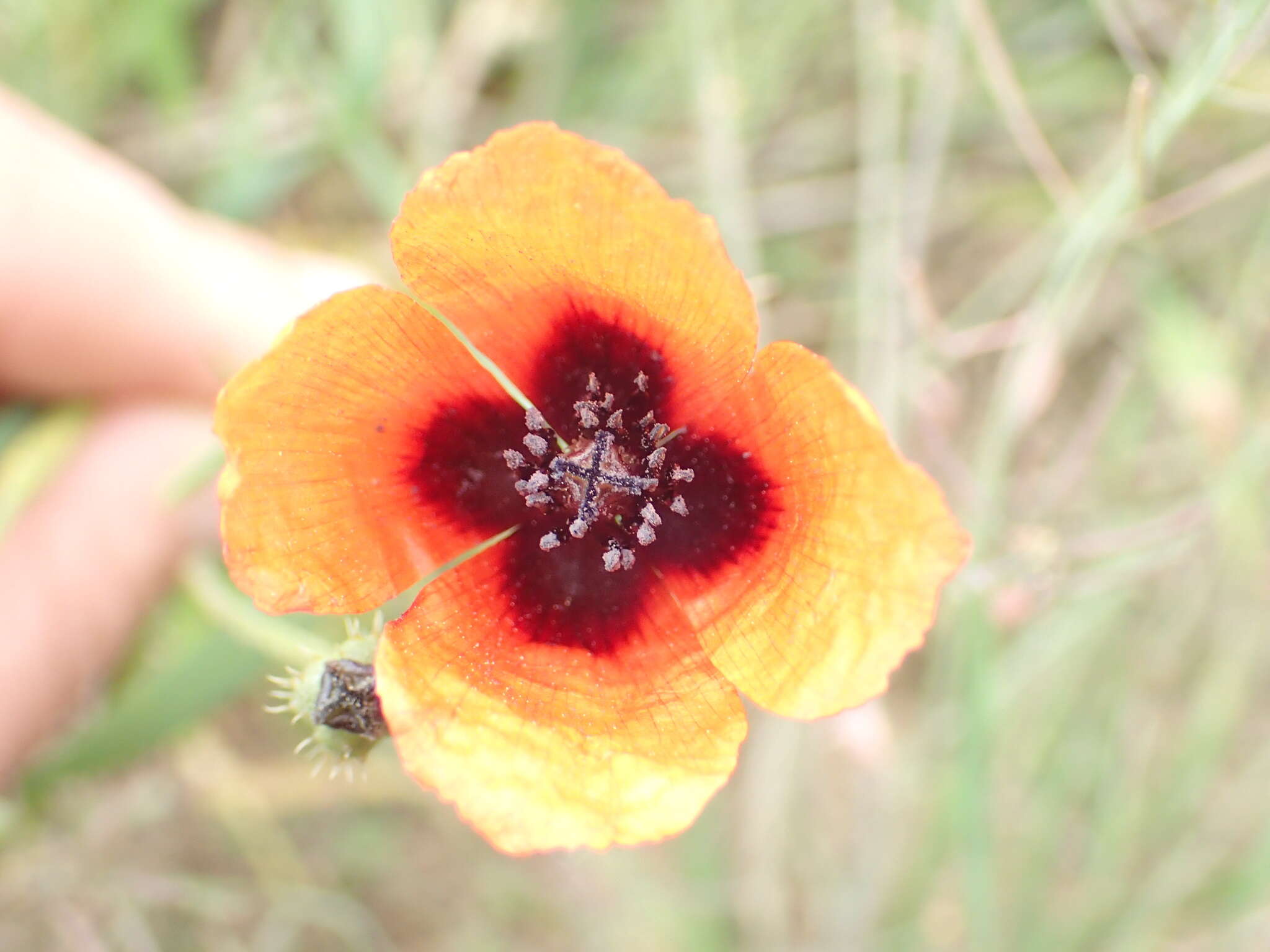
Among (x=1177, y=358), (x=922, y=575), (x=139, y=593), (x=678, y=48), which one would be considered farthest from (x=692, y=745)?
(x=678, y=48)

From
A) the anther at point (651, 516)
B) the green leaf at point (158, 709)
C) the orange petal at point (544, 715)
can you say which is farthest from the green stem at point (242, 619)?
the anther at point (651, 516)

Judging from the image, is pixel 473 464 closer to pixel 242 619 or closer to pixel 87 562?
pixel 242 619

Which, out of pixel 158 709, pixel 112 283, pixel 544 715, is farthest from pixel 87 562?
pixel 544 715

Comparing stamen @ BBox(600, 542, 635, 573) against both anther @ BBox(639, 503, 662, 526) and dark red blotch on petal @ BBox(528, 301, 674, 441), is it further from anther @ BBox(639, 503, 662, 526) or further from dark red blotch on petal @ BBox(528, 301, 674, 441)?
dark red blotch on petal @ BBox(528, 301, 674, 441)

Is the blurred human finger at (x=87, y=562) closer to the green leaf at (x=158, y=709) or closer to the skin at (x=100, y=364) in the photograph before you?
the skin at (x=100, y=364)

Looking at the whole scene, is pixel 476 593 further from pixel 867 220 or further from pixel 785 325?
pixel 785 325

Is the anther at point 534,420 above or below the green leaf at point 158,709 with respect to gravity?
above
